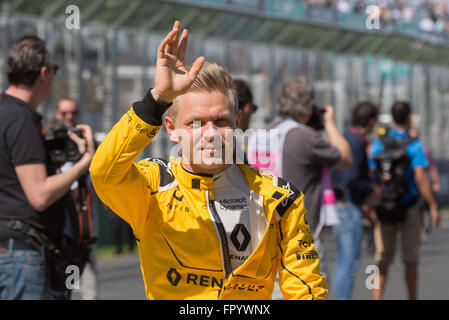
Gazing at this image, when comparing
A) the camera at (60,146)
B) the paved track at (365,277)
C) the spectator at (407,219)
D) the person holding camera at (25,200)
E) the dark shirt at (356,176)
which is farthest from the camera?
the paved track at (365,277)

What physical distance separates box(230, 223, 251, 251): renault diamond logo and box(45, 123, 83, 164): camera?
1760 millimetres

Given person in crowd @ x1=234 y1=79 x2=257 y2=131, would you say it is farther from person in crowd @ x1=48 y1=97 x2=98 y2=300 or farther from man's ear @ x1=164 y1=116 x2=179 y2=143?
man's ear @ x1=164 y1=116 x2=179 y2=143

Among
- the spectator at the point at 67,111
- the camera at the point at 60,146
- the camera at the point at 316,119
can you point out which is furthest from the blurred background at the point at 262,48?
the camera at the point at 316,119

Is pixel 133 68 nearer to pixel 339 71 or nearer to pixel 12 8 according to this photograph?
pixel 12 8

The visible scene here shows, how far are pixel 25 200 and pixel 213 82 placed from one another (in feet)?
5.48

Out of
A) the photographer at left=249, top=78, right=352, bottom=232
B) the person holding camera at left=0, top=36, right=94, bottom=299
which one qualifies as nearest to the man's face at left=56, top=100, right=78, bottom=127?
the photographer at left=249, top=78, right=352, bottom=232

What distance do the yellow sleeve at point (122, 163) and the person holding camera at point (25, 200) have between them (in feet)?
4.83

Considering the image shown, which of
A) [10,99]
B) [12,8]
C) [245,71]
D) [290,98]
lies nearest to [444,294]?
[290,98]

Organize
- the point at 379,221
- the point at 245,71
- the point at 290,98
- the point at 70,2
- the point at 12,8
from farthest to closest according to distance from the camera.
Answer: the point at 245,71
the point at 70,2
the point at 12,8
the point at 379,221
the point at 290,98

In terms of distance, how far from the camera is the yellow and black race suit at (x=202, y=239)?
286 centimetres

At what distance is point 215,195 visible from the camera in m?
2.98

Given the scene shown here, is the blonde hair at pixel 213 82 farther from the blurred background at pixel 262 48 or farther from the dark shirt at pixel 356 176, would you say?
the dark shirt at pixel 356 176

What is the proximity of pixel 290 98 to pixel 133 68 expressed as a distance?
12557mm

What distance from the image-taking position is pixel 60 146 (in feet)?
14.7
